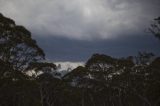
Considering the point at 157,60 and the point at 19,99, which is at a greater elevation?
the point at 157,60

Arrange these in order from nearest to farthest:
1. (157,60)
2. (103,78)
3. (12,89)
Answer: (12,89) < (157,60) < (103,78)

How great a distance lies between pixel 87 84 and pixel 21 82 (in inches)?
648

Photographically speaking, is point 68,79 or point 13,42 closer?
point 13,42

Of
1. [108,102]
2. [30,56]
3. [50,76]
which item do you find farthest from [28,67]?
[108,102]

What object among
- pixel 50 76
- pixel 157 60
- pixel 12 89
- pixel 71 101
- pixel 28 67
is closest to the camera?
pixel 28 67

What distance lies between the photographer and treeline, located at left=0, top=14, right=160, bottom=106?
2809 centimetres

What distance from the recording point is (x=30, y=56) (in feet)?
97.3

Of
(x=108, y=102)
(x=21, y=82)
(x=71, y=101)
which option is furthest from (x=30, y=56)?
(x=108, y=102)

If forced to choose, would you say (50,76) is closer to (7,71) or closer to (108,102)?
(7,71)

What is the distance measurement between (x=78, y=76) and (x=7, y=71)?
64.2 ft

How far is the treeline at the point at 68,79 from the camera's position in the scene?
28.1 meters

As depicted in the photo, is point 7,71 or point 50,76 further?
point 50,76

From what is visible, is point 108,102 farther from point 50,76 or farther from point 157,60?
point 157,60

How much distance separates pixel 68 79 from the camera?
47531 millimetres
